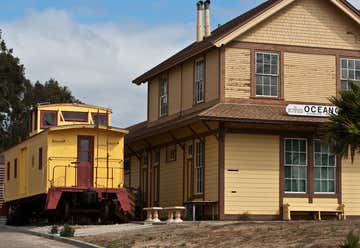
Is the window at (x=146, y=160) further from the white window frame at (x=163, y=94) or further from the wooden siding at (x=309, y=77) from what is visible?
the wooden siding at (x=309, y=77)

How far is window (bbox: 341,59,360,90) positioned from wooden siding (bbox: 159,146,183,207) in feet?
22.3

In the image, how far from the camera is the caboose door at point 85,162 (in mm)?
29156

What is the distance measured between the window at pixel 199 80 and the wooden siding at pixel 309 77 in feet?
10.2

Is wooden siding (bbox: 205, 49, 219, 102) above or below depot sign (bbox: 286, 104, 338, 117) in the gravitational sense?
above

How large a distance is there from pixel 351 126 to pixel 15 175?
1919 cm

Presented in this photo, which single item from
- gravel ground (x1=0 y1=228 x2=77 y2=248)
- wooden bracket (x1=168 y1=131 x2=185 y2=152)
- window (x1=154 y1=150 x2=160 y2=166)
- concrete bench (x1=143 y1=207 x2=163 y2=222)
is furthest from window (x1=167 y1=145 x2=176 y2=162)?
gravel ground (x1=0 y1=228 x2=77 y2=248)

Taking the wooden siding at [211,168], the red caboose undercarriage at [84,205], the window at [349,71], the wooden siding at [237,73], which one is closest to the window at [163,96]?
the red caboose undercarriage at [84,205]

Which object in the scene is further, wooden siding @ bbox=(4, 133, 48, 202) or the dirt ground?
wooden siding @ bbox=(4, 133, 48, 202)

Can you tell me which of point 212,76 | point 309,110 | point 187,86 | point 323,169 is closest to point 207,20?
point 187,86

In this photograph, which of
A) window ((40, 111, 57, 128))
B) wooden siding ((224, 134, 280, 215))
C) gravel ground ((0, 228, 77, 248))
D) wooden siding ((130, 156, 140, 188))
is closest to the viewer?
gravel ground ((0, 228, 77, 248))

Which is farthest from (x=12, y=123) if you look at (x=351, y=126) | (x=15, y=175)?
(x=351, y=126)

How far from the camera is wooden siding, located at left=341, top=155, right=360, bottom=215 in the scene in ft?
92.9

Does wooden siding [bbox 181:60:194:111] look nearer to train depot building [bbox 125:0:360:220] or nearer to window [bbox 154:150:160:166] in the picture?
train depot building [bbox 125:0:360:220]

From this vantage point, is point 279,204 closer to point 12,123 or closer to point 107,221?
point 107,221
